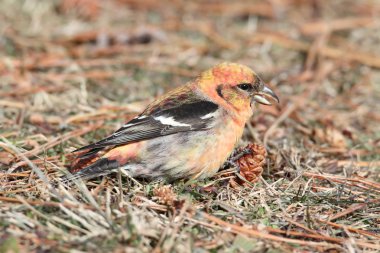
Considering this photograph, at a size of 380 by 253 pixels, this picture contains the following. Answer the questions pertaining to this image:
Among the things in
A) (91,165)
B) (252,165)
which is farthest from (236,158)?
(91,165)

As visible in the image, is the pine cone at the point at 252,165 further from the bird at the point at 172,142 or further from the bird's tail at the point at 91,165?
the bird's tail at the point at 91,165

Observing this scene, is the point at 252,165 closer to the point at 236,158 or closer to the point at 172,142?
the point at 236,158

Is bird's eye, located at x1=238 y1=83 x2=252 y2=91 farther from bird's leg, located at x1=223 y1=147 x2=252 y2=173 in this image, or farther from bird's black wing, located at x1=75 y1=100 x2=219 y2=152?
bird's leg, located at x1=223 y1=147 x2=252 y2=173

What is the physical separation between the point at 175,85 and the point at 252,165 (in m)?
2.19

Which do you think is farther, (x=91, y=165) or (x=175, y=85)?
(x=175, y=85)

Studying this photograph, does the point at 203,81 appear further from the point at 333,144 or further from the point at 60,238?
the point at 60,238

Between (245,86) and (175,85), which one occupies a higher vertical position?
(245,86)

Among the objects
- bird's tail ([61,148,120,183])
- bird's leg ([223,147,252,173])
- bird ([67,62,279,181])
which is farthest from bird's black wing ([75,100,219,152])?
bird's leg ([223,147,252,173])

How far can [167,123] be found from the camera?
3.60 metres

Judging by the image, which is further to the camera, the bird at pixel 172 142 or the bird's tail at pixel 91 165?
the bird at pixel 172 142

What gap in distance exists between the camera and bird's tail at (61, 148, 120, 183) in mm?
3277

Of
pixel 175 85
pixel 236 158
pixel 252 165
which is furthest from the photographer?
pixel 175 85

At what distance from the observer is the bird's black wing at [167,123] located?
3518 millimetres

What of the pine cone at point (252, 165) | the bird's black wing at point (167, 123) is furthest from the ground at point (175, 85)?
the bird's black wing at point (167, 123)
